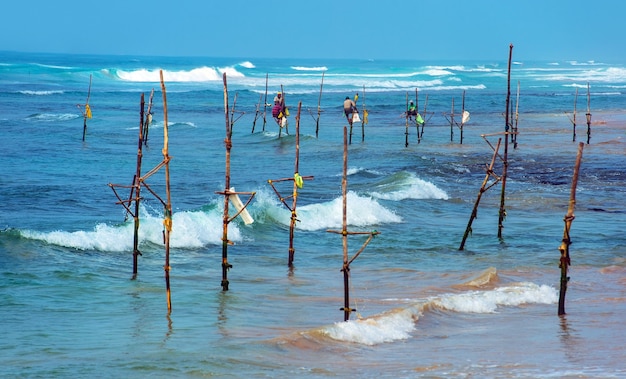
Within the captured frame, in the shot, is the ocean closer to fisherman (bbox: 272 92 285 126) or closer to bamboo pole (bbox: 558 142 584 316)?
bamboo pole (bbox: 558 142 584 316)

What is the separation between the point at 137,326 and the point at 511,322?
12.8ft

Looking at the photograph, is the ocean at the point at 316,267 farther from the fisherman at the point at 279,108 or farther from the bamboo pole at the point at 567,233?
the fisherman at the point at 279,108

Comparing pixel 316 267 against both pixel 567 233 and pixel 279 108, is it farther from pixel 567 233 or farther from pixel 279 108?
pixel 279 108

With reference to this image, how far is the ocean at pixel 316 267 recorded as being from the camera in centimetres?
830

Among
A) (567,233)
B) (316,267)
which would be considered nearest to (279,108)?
(316,267)

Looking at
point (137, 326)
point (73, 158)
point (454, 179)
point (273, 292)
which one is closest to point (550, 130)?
point (454, 179)

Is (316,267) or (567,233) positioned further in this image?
(316,267)

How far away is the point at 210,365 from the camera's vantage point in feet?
26.0

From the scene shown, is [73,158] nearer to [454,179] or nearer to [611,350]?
[454,179]

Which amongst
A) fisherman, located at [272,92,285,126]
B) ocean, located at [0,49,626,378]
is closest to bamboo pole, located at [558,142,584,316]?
ocean, located at [0,49,626,378]

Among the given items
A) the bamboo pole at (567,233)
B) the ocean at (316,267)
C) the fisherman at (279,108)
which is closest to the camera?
the ocean at (316,267)

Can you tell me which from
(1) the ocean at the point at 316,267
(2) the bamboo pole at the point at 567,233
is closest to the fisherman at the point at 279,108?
(1) the ocean at the point at 316,267

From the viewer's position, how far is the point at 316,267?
12.9 m

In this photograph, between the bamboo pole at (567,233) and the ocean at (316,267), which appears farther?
the bamboo pole at (567,233)
